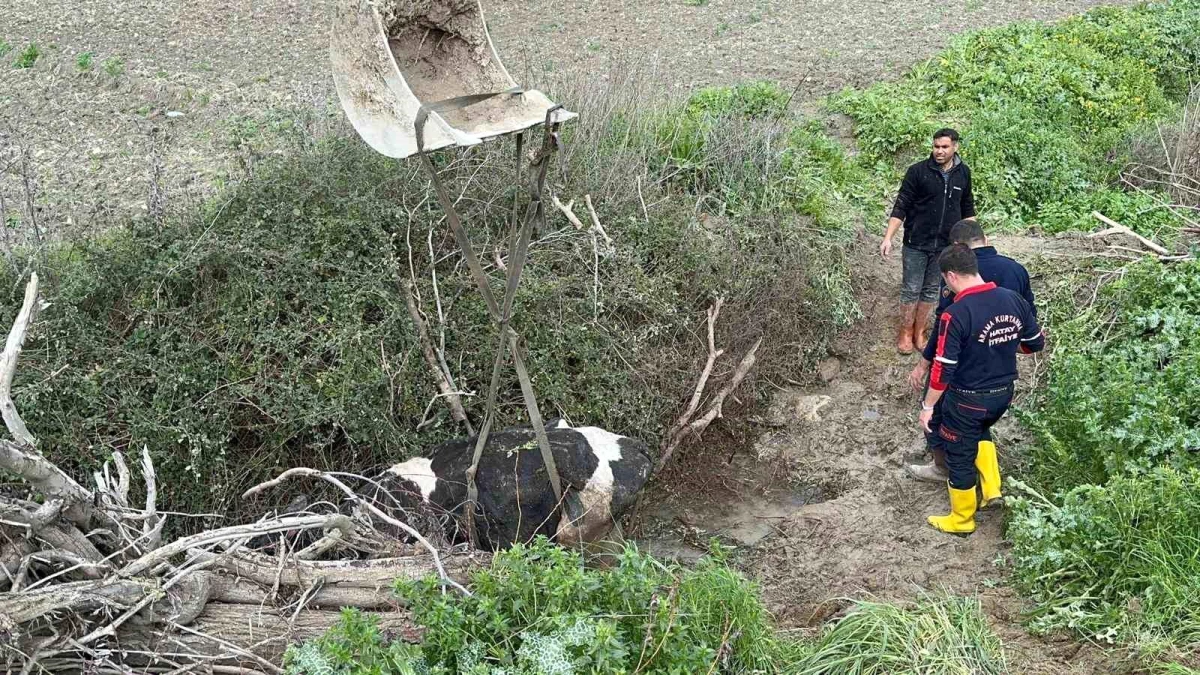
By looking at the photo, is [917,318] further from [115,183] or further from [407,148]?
[115,183]

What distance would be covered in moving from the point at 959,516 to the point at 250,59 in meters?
8.45

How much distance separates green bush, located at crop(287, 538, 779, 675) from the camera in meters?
3.11

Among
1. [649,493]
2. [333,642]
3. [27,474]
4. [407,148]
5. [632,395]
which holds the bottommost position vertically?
[649,493]

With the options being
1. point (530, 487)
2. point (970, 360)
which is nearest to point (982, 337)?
point (970, 360)

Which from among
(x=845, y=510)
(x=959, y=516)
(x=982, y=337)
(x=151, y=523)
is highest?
(x=982, y=337)

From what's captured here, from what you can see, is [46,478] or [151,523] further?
[151,523]

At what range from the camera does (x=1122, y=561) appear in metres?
3.89

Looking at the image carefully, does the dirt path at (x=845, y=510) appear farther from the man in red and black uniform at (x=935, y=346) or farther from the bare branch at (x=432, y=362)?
the bare branch at (x=432, y=362)

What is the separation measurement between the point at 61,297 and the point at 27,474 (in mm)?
1987

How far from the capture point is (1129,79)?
9.71 meters

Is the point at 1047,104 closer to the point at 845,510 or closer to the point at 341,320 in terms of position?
the point at 845,510

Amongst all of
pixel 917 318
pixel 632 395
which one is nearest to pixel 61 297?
pixel 632 395

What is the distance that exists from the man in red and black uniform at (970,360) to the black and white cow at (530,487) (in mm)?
1537

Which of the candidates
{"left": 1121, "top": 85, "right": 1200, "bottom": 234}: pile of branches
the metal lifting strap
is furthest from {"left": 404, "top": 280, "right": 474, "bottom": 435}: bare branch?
{"left": 1121, "top": 85, "right": 1200, "bottom": 234}: pile of branches
